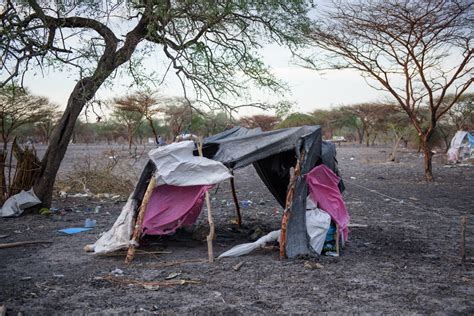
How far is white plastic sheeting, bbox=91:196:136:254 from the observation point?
5797 millimetres

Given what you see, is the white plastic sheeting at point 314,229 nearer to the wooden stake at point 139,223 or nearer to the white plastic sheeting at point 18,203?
the wooden stake at point 139,223

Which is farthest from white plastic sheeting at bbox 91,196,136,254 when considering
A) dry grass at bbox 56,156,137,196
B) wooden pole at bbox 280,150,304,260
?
dry grass at bbox 56,156,137,196

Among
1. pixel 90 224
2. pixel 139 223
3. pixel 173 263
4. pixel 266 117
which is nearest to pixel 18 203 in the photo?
pixel 90 224

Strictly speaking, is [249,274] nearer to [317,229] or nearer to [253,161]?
[317,229]

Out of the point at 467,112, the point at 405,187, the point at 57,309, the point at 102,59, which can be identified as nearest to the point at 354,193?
the point at 405,187

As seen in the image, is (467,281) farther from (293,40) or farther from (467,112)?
(467,112)

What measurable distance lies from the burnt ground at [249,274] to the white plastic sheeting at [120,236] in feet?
0.50

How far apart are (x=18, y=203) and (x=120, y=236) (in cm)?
431

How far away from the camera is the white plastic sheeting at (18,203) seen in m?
8.97

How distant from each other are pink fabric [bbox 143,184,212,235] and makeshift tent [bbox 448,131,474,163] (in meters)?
19.9

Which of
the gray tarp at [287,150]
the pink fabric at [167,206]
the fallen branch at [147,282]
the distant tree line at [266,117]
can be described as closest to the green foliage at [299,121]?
the distant tree line at [266,117]

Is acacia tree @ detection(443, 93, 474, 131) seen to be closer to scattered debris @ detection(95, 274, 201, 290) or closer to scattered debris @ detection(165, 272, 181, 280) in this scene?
scattered debris @ detection(165, 272, 181, 280)

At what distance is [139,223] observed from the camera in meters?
5.74

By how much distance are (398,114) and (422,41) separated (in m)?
24.3
